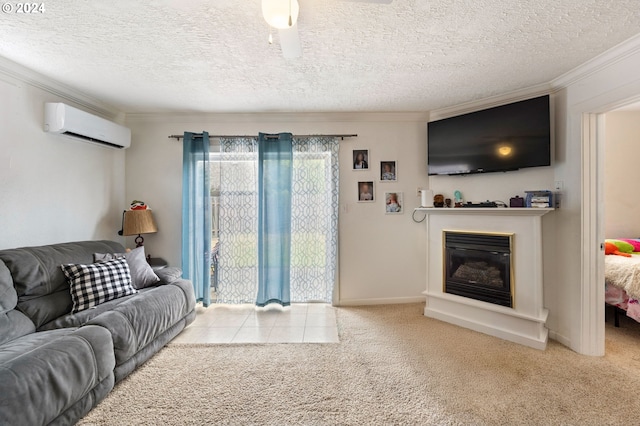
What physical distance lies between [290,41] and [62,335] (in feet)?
7.47

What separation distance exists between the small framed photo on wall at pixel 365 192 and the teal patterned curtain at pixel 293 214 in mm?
314

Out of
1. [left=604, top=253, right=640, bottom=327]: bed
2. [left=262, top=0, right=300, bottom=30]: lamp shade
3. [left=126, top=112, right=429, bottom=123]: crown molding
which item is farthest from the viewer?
[left=126, top=112, right=429, bottom=123]: crown molding

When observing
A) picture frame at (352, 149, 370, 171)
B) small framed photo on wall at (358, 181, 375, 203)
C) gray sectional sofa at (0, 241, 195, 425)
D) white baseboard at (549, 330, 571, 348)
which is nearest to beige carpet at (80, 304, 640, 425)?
white baseboard at (549, 330, 571, 348)

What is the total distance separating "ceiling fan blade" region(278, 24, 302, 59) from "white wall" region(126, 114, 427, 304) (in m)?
1.85

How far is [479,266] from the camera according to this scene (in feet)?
9.59

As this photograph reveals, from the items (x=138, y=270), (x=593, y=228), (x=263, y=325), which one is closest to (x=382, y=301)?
(x=263, y=325)

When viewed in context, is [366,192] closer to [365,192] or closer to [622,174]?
[365,192]

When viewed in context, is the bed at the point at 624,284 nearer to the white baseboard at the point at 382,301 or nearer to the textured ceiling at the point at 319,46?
the white baseboard at the point at 382,301

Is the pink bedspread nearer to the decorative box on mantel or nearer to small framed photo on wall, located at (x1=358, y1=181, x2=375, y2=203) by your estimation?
the decorative box on mantel

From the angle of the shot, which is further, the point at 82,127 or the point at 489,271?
the point at 489,271

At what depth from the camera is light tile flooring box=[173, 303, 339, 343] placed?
8.67ft

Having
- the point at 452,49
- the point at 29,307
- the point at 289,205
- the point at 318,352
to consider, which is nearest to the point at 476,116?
the point at 452,49

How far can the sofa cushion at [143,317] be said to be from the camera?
191 cm

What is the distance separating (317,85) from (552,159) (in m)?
2.33
